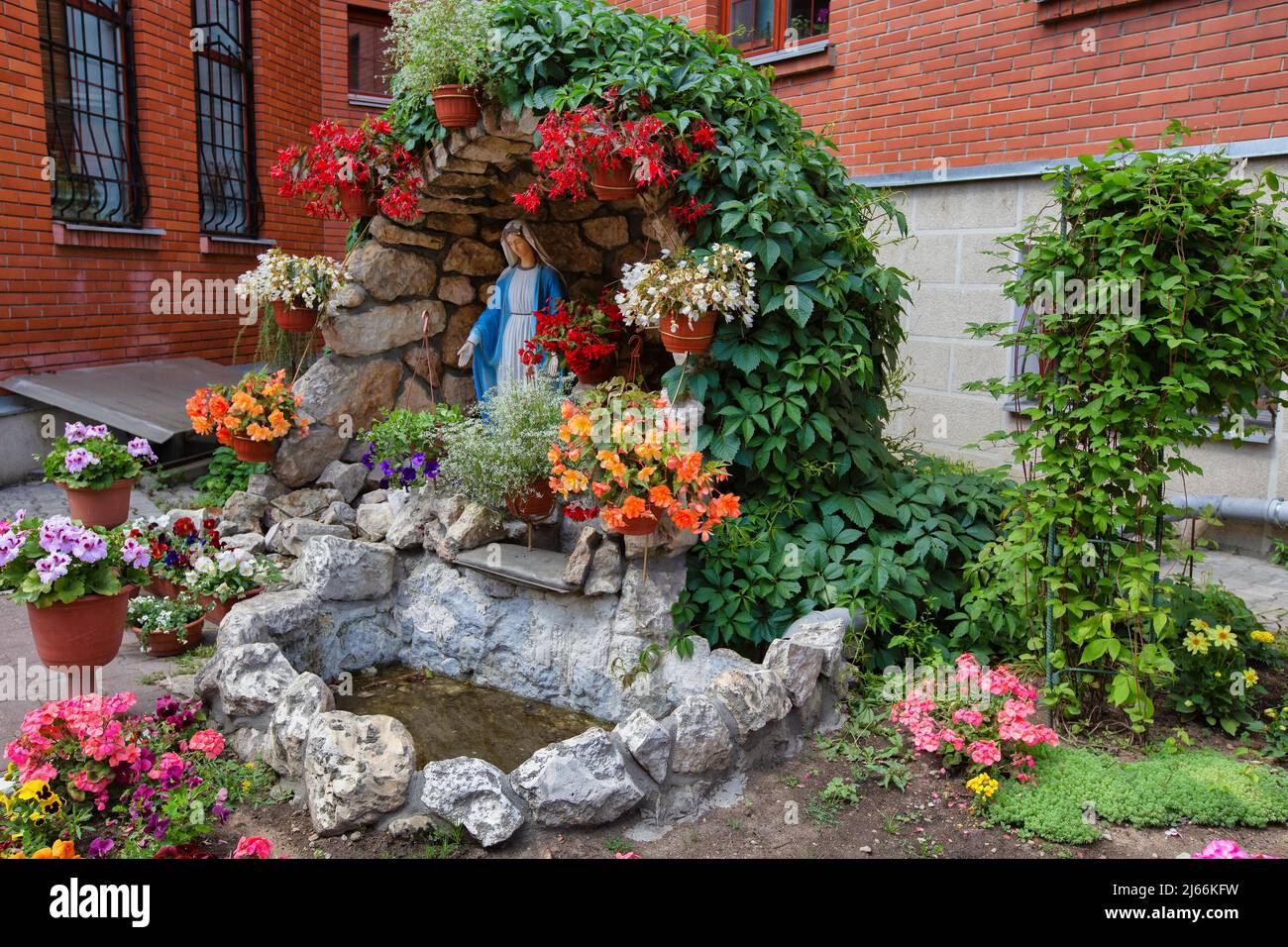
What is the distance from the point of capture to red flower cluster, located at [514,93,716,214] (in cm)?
431

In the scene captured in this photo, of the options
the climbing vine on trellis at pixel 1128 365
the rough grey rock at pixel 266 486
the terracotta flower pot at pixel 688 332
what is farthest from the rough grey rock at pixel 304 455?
the climbing vine on trellis at pixel 1128 365

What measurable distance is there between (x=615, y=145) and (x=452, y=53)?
1.25 meters

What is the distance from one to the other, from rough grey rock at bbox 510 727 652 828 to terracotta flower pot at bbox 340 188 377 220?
156 inches

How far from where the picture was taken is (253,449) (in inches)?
228

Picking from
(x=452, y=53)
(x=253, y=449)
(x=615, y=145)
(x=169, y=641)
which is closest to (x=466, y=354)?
(x=253, y=449)

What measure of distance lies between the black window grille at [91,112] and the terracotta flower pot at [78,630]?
4.82 m

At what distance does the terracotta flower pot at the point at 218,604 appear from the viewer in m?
4.61

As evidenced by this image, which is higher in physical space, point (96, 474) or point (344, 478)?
point (96, 474)

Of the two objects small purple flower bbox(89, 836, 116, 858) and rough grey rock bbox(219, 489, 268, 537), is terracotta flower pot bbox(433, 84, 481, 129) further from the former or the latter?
small purple flower bbox(89, 836, 116, 858)

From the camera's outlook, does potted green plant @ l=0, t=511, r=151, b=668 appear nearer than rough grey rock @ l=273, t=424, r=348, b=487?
Yes

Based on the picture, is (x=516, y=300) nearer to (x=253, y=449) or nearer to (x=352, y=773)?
(x=253, y=449)

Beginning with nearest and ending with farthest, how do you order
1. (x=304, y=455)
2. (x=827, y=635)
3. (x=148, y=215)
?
(x=827, y=635)
(x=304, y=455)
(x=148, y=215)

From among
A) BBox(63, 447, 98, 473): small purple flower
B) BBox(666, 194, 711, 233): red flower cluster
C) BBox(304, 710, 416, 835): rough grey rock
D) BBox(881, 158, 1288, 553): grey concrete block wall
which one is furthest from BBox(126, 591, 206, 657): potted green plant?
BBox(881, 158, 1288, 553): grey concrete block wall

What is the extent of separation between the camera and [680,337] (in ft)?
14.5
